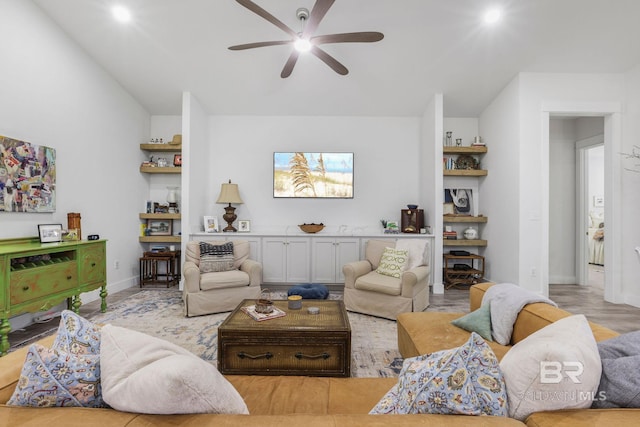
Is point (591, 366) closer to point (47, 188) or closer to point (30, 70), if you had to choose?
point (47, 188)

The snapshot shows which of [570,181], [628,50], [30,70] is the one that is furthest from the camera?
[570,181]

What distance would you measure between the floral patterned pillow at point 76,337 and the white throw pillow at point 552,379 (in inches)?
49.5

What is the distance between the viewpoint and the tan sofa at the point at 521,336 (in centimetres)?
78

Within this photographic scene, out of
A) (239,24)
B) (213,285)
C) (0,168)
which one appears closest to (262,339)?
(213,285)

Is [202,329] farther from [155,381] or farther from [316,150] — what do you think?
[316,150]

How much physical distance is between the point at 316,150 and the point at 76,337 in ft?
14.9

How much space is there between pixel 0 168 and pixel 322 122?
13.1 feet

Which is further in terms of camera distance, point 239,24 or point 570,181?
point 570,181

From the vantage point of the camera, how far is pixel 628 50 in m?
3.60

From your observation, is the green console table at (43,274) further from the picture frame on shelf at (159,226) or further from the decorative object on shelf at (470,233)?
the decorative object on shelf at (470,233)

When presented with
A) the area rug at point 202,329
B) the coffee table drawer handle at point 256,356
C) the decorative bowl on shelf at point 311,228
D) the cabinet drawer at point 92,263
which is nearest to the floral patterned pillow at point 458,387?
the coffee table drawer handle at point 256,356

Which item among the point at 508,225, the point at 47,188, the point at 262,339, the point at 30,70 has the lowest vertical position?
the point at 262,339

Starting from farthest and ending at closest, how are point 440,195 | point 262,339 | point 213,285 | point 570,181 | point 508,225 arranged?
point 570,181
point 440,195
point 508,225
point 213,285
point 262,339

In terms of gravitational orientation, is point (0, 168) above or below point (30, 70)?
below
